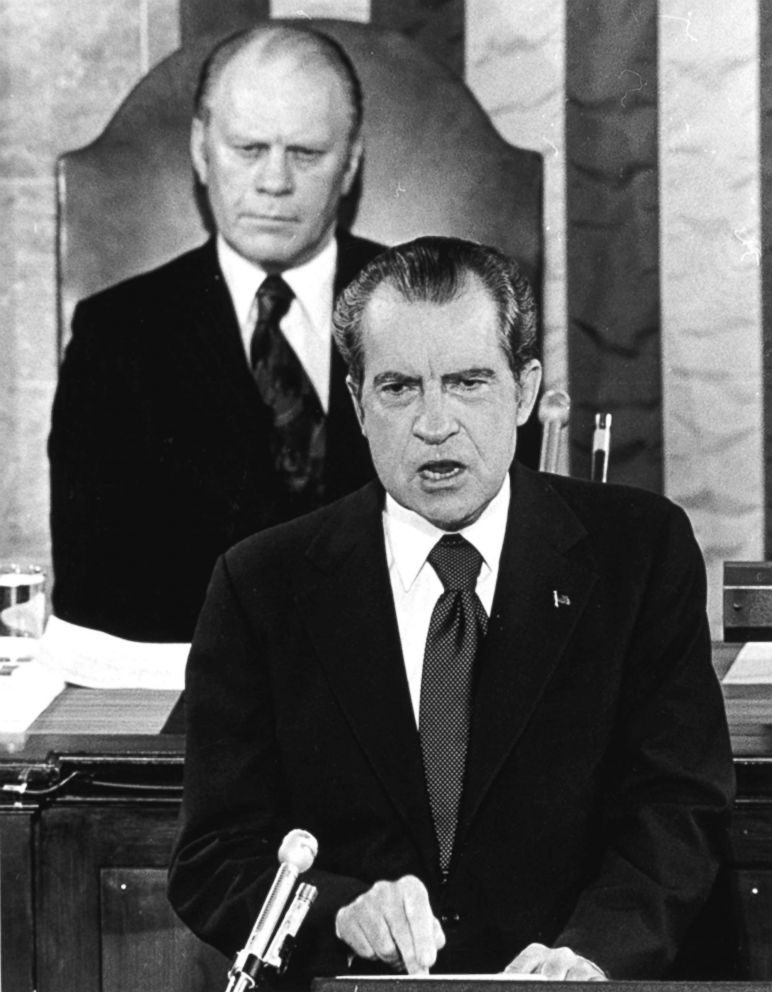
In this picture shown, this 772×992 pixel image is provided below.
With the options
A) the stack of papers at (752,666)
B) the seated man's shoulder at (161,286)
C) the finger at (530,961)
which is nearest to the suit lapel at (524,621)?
the finger at (530,961)

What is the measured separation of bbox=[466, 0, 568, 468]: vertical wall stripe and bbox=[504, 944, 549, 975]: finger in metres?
1.55

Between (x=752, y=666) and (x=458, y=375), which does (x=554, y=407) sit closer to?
(x=752, y=666)

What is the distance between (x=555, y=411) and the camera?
2.98 meters

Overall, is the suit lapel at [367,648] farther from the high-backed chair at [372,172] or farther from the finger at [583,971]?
the high-backed chair at [372,172]

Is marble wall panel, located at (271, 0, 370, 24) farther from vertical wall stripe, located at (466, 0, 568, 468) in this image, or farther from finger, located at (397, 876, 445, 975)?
finger, located at (397, 876, 445, 975)

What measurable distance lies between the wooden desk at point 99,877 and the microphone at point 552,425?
0.67m

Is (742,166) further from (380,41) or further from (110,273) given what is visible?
(110,273)

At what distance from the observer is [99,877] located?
2506 millimetres

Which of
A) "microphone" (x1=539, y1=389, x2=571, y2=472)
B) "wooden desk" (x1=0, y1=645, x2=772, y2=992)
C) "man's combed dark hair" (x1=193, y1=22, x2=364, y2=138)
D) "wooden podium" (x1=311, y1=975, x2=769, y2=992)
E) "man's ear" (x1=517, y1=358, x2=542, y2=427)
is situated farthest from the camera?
"man's combed dark hair" (x1=193, y1=22, x2=364, y2=138)

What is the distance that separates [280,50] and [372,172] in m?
0.29

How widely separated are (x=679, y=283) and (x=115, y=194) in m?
1.09

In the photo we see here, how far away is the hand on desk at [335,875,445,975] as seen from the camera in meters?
1.68

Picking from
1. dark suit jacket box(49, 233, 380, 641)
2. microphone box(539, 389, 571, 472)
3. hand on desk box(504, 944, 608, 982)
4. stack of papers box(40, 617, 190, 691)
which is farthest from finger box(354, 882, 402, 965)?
dark suit jacket box(49, 233, 380, 641)

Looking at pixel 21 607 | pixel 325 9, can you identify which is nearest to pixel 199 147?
pixel 325 9
